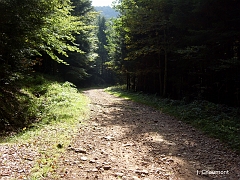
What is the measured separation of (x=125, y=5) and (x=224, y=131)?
1570 cm

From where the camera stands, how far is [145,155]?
5.20m

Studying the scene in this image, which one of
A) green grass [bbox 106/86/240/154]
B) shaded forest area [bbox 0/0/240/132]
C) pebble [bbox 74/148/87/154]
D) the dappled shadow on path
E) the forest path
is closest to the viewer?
the forest path

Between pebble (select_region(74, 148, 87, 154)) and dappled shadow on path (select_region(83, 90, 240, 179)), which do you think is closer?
dappled shadow on path (select_region(83, 90, 240, 179))

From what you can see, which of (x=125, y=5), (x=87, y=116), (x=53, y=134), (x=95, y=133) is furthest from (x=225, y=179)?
(x=125, y=5)

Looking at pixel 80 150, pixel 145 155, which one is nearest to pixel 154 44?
pixel 145 155

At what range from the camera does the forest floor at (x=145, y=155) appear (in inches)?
164

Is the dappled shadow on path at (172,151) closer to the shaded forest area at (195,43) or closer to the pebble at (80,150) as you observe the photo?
the pebble at (80,150)

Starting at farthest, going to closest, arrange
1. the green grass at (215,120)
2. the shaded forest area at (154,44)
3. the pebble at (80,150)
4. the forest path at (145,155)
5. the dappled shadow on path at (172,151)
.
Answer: the shaded forest area at (154,44) < the green grass at (215,120) < the pebble at (80,150) < the dappled shadow on path at (172,151) < the forest path at (145,155)

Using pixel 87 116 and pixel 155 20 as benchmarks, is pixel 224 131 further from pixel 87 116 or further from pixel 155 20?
pixel 155 20

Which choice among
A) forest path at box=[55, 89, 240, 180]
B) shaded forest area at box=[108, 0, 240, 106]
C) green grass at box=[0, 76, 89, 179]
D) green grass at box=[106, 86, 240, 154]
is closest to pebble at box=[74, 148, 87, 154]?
forest path at box=[55, 89, 240, 180]

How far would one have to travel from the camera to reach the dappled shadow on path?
432cm

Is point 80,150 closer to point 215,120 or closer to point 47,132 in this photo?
point 47,132

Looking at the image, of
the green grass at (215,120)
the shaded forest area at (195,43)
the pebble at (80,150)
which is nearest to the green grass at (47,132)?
the pebble at (80,150)

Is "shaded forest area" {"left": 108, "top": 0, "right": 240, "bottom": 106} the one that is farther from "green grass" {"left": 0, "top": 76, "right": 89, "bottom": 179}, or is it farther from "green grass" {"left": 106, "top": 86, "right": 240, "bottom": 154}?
"green grass" {"left": 0, "top": 76, "right": 89, "bottom": 179}
